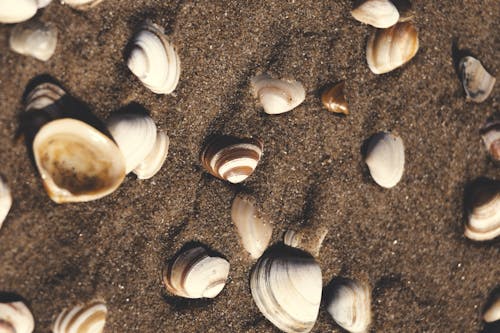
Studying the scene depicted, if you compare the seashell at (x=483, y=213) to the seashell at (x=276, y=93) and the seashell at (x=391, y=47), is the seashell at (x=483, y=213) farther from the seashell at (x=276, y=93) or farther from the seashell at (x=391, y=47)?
the seashell at (x=276, y=93)

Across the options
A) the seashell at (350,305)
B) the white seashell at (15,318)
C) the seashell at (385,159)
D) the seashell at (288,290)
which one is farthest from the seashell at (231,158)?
the white seashell at (15,318)

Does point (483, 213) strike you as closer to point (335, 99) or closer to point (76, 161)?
point (335, 99)

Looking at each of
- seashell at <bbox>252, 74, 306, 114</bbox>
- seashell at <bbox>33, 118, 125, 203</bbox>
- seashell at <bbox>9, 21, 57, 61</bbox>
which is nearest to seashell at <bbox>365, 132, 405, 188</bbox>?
seashell at <bbox>252, 74, 306, 114</bbox>

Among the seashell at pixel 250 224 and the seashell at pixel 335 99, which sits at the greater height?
the seashell at pixel 335 99

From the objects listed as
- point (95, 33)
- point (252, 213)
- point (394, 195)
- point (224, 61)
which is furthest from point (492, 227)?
point (95, 33)

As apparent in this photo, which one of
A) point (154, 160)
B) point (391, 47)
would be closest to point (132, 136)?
point (154, 160)

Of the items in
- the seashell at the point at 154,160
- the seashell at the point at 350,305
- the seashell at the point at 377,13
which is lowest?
the seashell at the point at 350,305

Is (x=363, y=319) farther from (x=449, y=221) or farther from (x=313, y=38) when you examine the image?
(x=313, y=38)

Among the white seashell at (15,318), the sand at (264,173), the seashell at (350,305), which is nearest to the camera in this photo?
the white seashell at (15,318)
